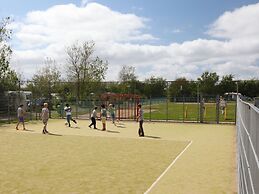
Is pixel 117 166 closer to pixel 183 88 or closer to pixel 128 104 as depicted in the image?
pixel 128 104

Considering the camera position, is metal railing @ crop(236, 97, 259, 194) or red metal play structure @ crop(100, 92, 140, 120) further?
red metal play structure @ crop(100, 92, 140, 120)

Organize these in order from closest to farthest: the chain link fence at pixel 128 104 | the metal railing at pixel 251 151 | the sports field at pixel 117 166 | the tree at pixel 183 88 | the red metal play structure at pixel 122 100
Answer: the metal railing at pixel 251 151 < the sports field at pixel 117 166 < the chain link fence at pixel 128 104 < the red metal play structure at pixel 122 100 < the tree at pixel 183 88

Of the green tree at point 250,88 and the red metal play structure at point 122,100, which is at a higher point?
the green tree at point 250,88

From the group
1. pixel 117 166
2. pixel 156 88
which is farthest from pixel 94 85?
pixel 117 166

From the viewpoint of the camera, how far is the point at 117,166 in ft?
35.1

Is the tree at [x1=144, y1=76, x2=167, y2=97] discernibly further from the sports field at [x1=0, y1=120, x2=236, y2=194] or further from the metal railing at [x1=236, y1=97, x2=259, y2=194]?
the metal railing at [x1=236, y1=97, x2=259, y2=194]

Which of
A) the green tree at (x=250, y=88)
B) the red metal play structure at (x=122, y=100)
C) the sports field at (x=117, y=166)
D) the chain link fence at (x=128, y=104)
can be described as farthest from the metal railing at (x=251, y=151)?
the green tree at (x=250, y=88)

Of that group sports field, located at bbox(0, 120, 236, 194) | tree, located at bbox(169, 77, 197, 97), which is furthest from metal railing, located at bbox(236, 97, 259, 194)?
tree, located at bbox(169, 77, 197, 97)

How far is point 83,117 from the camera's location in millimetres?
32406

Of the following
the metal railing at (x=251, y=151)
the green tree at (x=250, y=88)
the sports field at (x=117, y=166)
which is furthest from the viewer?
the green tree at (x=250, y=88)

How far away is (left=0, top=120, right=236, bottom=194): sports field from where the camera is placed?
831 cm

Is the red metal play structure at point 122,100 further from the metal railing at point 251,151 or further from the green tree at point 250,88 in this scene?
the metal railing at point 251,151

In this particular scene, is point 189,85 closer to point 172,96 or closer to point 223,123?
point 172,96

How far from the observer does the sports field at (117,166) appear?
8.31m
